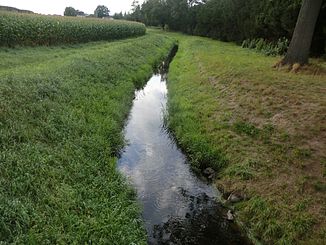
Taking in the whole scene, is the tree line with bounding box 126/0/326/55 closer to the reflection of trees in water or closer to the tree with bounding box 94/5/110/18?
the reflection of trees in water

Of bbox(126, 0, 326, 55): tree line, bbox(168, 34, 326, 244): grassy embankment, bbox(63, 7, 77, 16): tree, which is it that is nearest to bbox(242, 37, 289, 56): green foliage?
bbox(126, 0, 326, 55): tree line

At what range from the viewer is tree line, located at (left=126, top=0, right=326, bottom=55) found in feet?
80.4

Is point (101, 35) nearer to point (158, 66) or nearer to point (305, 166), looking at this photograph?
point (158, 66)

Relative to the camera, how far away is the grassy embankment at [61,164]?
6.03 metres

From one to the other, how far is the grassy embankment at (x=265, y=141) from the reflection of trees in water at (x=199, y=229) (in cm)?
43

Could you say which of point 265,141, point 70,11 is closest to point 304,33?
point 265,141

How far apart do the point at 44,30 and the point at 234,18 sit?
25449mm

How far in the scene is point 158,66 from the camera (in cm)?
2738

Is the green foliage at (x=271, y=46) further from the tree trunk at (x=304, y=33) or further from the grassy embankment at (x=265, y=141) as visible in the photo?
the grassy embankment at (x=265, y=141)

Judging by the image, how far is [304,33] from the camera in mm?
17516

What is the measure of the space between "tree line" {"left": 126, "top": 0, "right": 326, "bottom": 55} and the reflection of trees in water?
58.8 feet

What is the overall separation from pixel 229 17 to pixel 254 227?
129ft

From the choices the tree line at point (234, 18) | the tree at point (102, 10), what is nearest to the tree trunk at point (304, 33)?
the tree line at point (234, 18)

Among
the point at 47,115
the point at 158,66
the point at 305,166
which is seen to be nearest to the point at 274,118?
the point at 305,166
